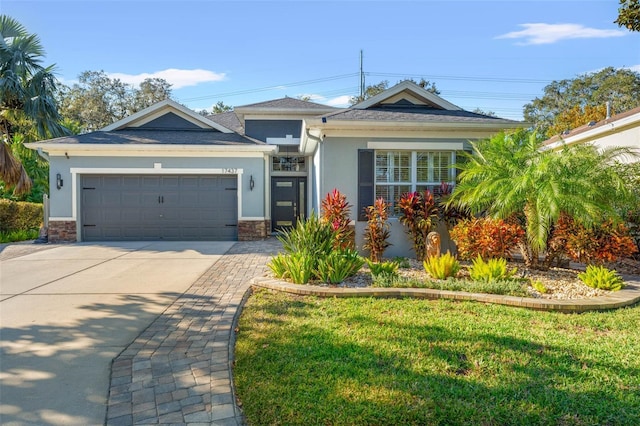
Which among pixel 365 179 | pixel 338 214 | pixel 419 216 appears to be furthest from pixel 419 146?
pixel 338 214

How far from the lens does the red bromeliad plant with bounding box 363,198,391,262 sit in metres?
7.90

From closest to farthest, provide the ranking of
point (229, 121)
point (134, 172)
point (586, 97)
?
point (134, 172) < point (229, 121) < point (586, 97)

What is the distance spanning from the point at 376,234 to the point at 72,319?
5349 mm

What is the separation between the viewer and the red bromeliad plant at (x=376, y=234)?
7.90 meters

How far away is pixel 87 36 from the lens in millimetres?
12633

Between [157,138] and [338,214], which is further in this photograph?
[157,138]

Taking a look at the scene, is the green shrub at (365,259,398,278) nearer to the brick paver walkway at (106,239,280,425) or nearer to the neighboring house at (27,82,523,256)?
the brick paver walkway at (106,239,280,425)

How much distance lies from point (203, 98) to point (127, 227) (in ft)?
96.6

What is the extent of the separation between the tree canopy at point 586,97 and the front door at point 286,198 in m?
18.6

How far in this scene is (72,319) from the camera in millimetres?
4656

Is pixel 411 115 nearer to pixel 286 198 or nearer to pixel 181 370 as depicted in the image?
pixel 286 198

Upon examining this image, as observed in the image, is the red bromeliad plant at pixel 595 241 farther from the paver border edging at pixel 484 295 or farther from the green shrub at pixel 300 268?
the green shrub at pixel 300 268

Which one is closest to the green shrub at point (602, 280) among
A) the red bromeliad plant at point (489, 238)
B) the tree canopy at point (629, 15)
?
the red bromeliad plant at point (489, 238)

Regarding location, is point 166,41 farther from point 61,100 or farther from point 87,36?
point 61,100
